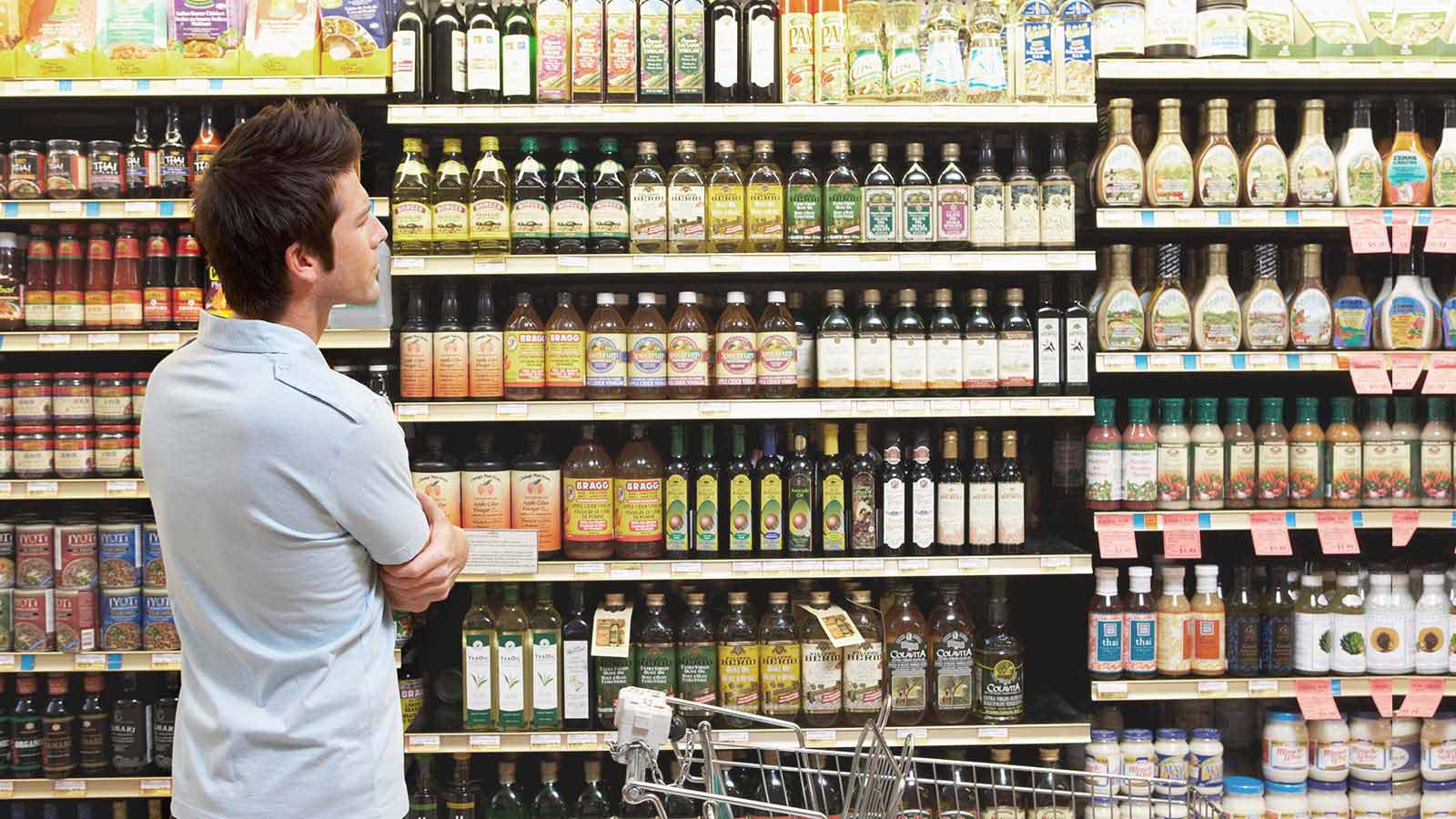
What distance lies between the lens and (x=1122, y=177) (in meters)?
2.87

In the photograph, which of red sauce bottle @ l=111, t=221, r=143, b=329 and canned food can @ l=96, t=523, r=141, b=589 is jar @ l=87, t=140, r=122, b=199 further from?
canned food can @ l=96, t=523, r=141, b=589

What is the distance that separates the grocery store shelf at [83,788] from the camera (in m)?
2.86

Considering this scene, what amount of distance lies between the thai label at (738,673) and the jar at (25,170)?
209cm

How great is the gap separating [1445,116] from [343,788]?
10.3 feet

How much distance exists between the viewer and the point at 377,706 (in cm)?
136

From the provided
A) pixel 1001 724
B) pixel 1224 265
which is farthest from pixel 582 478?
pixel 1224 265

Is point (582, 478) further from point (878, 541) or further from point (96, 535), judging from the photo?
point (96, 535)

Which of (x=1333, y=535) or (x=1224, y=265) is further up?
(x=1224, y=265)

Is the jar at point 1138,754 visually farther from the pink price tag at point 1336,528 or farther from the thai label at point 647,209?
the thai label at point 647,209

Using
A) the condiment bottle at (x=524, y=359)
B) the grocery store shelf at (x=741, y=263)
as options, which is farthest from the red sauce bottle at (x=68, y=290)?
the condiment bottle at (x=524, y=359)

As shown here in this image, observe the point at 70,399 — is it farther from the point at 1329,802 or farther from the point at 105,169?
A: the point at 1329,802

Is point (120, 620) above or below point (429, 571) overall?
below

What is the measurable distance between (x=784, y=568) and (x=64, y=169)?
2063 millimetres

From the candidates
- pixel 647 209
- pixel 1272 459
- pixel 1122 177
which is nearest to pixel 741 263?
pixel 647 209
